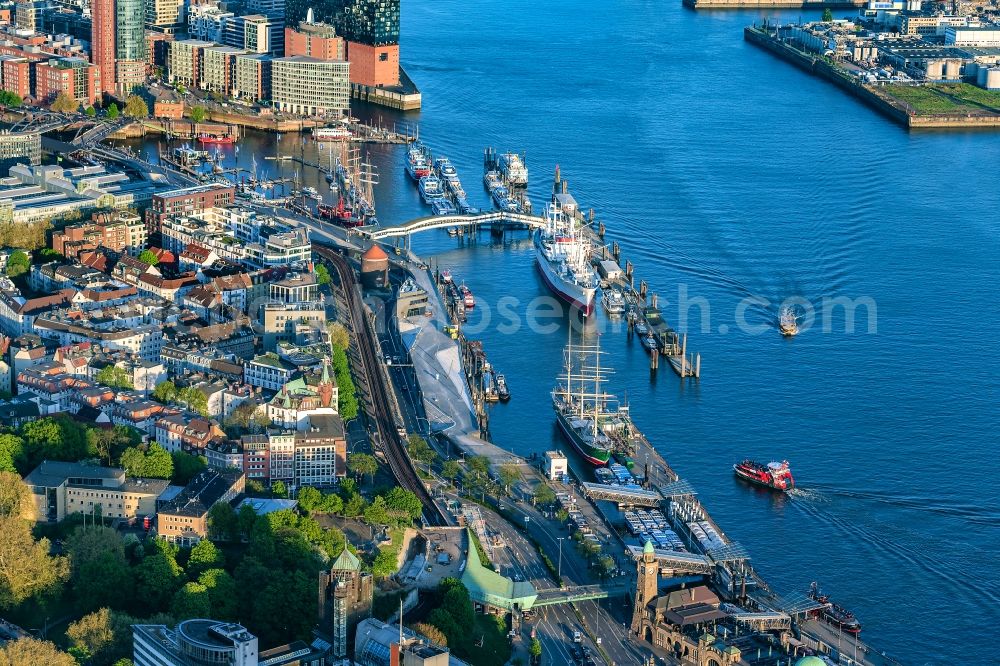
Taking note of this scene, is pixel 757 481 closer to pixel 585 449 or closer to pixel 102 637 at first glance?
pixel 585 449

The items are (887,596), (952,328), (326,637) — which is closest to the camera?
(326,637)

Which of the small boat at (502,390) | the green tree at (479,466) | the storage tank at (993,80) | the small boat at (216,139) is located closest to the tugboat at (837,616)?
the green tree at (479,466)

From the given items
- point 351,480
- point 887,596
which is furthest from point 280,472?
point 887,596

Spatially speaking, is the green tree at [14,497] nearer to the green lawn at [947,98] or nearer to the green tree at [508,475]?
the green tree at [508,475]

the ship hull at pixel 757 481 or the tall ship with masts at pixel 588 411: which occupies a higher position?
the tall ship with masts at pixel 588 411

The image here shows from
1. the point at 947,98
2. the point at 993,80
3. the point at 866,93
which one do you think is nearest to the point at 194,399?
the point at 866,93

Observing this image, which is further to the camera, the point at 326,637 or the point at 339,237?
the point at 339,237

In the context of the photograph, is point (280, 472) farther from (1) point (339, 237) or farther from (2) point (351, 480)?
(1) point (339, 237)

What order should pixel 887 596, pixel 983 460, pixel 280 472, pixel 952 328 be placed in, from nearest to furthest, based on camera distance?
pixel 887 596
pixel 280 472
pixel 983 460
pixel 952 328
